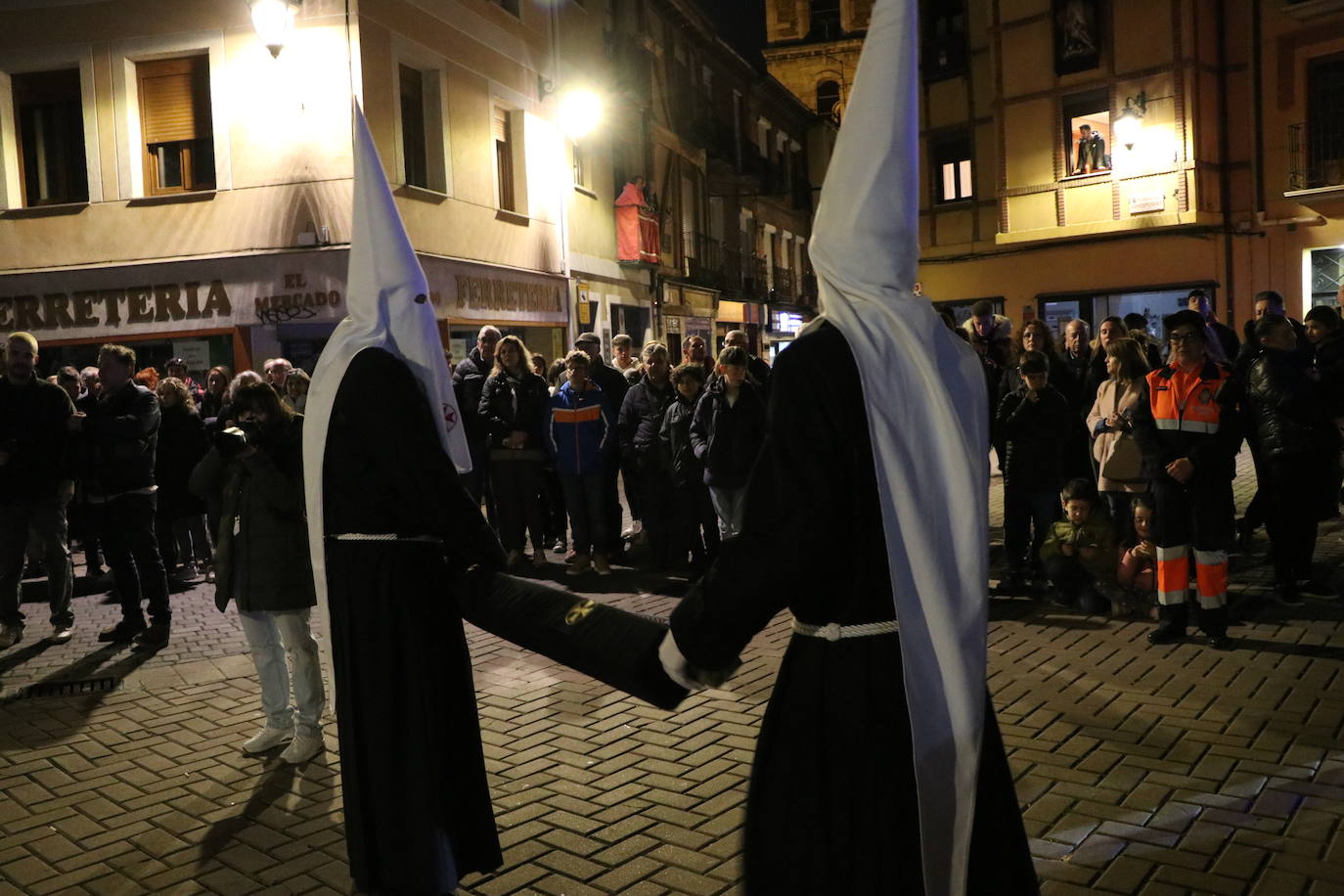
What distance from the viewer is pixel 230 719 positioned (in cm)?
639

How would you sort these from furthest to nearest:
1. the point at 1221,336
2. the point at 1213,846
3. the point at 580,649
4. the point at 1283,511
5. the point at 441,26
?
the point at 441,26 < the point at 1221,336 < the point at 1283,511 < the point at 1213,846 < the point at 580,649

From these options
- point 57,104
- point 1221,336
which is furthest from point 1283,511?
point 57,104

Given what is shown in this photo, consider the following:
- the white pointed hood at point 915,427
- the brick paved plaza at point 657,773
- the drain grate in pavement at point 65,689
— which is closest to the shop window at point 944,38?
the brick paved plaza at point 657,773

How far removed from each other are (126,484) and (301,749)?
340cm

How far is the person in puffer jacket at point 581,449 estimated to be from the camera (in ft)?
34.2

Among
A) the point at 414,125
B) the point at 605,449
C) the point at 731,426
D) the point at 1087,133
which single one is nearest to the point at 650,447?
the point at 605,449

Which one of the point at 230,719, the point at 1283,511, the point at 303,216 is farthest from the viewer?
the point at 303,216

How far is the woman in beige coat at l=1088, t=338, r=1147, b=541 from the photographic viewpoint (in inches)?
328

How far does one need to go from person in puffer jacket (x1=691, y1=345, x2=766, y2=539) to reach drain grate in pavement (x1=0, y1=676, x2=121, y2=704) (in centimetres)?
458

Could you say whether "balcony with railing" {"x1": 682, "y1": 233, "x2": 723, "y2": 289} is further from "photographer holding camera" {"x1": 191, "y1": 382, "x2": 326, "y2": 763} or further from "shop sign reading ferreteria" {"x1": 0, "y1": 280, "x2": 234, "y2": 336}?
"photographer holding camera" {"x1": 191, "y1": 382, "x2": 326, "y2": 763}

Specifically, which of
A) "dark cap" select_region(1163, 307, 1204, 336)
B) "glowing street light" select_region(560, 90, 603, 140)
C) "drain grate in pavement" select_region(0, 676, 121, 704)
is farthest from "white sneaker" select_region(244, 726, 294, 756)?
"glowing street light" select_region(560, 90, 603, 140)

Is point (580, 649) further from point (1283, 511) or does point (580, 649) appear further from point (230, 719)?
point (1283, 511)

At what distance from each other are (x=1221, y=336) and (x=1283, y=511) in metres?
4.24

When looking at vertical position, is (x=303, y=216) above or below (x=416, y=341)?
above
